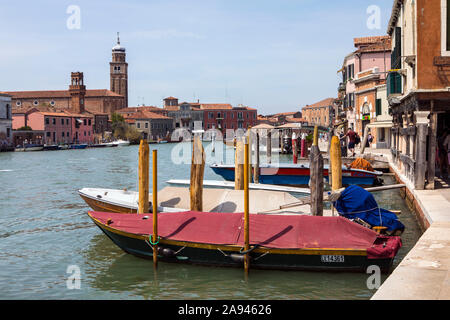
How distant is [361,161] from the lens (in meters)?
22.0

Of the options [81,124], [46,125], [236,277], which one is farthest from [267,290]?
[81,124]

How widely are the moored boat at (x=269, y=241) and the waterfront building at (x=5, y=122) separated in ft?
218

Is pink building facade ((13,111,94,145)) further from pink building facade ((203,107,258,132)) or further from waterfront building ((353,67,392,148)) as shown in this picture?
waterfront building ((353,67,392,148))

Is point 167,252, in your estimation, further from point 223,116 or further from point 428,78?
point 223,116

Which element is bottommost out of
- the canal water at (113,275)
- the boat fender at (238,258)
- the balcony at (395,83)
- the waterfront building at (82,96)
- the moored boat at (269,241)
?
the canal water at (113,275)

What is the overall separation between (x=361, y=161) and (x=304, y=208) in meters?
10.9

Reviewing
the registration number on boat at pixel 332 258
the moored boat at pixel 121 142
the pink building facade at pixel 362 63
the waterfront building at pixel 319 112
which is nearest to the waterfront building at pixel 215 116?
the waterfront building at pixel 319 112

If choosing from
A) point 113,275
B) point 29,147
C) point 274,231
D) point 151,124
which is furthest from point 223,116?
point 274,231

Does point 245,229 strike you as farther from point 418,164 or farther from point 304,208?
point 418,164

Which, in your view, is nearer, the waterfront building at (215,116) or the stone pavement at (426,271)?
the stone pavement at (426,271)

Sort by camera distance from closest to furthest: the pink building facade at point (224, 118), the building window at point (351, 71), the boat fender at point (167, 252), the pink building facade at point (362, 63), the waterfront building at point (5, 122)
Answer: the boat fender at point (167, 252) → the pink building facade at point (362, 63) → the building window at point (351, 71) → the waterfront building at point (5, 122) → the pink building facade at point (224, 118)

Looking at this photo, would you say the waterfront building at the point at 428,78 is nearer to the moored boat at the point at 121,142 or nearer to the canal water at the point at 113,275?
the canal water at the point at 113,275

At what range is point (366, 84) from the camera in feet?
127

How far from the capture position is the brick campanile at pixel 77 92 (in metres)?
108
